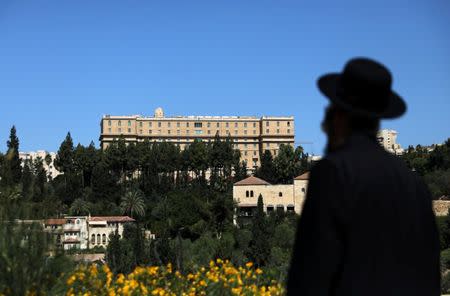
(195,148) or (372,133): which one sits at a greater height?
(195,148)

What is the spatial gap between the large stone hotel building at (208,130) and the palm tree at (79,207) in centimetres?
4128

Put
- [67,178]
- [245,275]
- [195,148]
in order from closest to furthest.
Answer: [245,275]
[67,178]
[195,148]

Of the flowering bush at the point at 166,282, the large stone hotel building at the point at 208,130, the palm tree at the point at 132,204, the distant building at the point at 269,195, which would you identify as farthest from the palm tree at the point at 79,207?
the flowering bush at the point at 166,282

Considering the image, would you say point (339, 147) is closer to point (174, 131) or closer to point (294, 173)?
point (294, 173)

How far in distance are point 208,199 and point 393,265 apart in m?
60.1

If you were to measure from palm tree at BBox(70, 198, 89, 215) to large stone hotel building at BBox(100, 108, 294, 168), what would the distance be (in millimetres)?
41282

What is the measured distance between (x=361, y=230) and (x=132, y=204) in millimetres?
62706

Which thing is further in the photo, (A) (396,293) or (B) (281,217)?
(B) (281,217)

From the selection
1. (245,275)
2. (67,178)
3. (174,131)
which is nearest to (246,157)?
(174,131)

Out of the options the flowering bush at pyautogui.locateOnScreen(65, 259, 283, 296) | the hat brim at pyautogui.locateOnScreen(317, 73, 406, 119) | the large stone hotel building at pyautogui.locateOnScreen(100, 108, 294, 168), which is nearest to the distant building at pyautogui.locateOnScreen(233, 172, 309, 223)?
the large stone hotel building at pyautogui.locateOnScreen(100, 108, 294, 168)

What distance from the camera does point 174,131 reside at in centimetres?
10931

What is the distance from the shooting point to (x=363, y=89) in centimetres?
216

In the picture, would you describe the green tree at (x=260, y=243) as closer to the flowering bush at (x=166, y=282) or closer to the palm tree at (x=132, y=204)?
the palm tree at (x=132, y=204)

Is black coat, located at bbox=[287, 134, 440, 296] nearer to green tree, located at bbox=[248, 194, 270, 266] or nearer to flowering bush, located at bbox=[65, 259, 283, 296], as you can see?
flowering bush, located at bbox=[65, 259, 283, 296]
